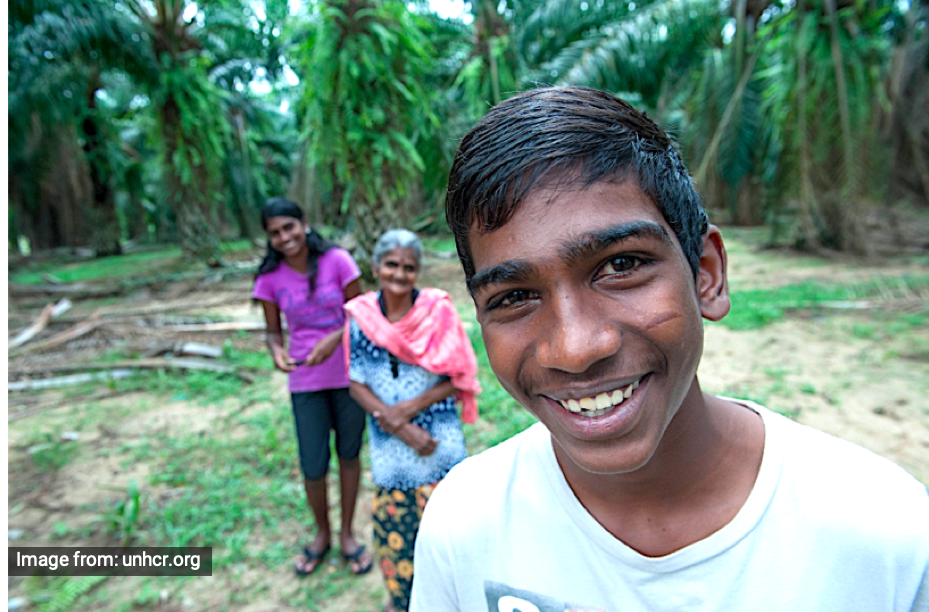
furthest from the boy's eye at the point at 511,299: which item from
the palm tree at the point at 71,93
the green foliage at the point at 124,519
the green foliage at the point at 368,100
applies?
the palm tree at the point at 71,93

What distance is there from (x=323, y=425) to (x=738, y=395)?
3.09 metres

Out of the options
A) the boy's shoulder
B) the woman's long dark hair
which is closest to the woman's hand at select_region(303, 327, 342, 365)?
the woman's long dark hair

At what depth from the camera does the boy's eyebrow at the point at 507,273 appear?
79cm

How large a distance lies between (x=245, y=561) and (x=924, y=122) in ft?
36.3

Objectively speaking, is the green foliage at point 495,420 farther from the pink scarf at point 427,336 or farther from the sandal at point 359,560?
the pink scarf at point 427,336

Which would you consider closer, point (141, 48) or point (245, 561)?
point (245, 561)

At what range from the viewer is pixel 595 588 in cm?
81

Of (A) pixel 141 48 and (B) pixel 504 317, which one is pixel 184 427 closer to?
(B) pixel 504 317

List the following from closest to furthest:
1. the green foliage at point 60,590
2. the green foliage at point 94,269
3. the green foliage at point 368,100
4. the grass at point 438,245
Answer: the green foliage at point 60,590 < the green foliage at point 368,100 < the grass at point 438,245 < the green foliage at point 94,269

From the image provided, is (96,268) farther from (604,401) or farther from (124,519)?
(604,401)

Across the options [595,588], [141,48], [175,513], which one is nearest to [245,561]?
[175,513]

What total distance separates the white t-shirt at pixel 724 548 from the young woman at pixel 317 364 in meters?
1.79

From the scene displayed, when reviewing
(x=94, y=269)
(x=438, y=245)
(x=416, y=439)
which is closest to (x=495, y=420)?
(x=416, y=439)

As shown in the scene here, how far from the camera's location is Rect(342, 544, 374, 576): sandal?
2.66 metres
